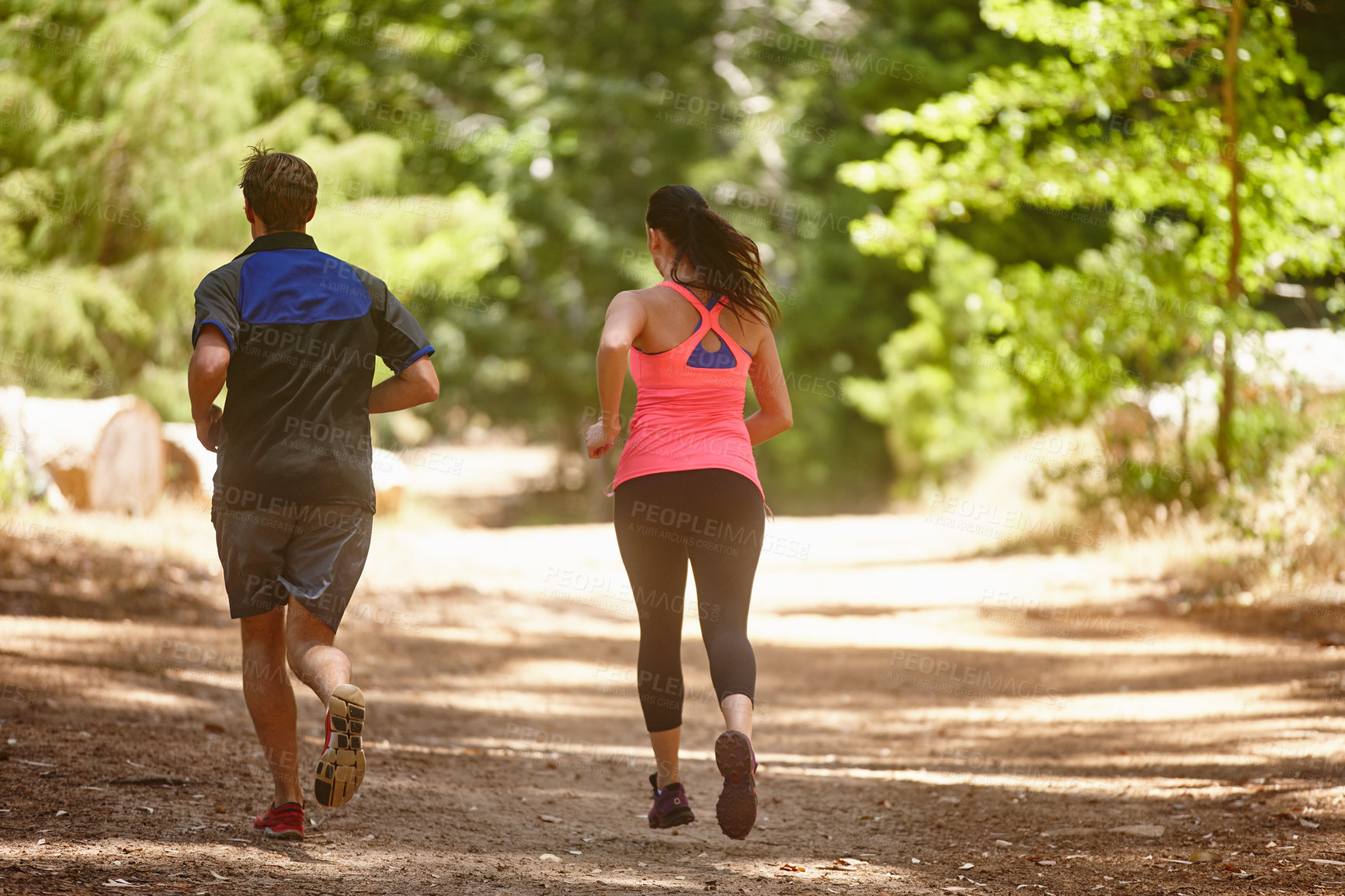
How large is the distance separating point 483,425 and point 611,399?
84.5 ft

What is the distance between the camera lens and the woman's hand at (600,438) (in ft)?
12.4

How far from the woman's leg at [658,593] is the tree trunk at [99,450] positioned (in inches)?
344

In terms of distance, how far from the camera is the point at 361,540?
12.0ft

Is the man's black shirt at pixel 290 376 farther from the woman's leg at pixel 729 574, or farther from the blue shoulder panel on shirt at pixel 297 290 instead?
the woman's leg at pixel 729 574

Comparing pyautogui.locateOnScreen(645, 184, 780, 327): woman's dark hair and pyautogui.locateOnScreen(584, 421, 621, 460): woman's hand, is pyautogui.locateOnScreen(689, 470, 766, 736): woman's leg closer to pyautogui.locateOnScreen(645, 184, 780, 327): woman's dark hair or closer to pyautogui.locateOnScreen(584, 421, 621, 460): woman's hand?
pyautogui.locateOnScreen(584, 421, 621, 460): woman's hand

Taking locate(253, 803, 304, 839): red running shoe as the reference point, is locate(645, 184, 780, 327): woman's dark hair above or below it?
above

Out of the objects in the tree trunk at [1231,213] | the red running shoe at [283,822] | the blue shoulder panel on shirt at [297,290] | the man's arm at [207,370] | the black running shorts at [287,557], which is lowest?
the red running shoe at [283,822]

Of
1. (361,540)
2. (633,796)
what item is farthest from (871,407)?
(361,540)

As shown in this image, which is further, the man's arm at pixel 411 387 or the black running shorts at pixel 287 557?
the man's arm at pixel 411 387

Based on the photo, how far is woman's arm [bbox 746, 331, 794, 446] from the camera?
4.00 metres

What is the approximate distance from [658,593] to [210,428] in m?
1.45

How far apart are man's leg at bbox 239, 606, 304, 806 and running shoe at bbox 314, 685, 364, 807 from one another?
1.25 feet

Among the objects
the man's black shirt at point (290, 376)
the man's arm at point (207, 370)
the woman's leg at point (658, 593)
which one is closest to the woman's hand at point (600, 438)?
the woman's leg at point (658, 593)

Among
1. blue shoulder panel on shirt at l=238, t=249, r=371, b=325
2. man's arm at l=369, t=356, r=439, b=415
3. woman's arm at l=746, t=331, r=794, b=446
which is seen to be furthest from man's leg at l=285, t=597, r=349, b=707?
woman's arm at l=746, t=331, r=794, b=446
